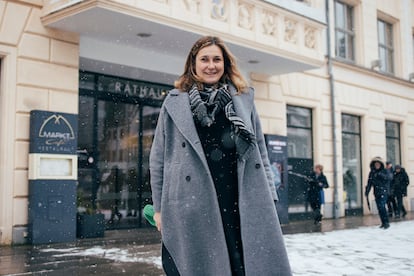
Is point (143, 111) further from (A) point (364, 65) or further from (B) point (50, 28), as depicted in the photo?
(A) point (364, 65)

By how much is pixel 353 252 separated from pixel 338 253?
10.5 inches

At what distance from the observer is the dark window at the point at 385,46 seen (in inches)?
723

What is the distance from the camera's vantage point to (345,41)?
16.5m

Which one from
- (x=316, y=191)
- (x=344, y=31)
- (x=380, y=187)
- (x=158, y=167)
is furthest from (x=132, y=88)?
(x=158, y=167)

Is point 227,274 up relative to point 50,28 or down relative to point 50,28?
down

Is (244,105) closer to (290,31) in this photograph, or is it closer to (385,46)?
(290,31)

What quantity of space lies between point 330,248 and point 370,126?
32.8 feet

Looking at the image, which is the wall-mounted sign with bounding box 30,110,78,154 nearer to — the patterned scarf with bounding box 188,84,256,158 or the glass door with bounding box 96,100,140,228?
the glass door with bounding box 96,100,140,228

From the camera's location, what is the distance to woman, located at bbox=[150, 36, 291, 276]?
2.72 m

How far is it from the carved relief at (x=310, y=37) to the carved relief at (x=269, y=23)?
130 centimetres

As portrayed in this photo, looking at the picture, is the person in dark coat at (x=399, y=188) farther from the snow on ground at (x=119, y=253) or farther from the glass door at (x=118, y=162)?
the snow on ground at (x=119, y=253)

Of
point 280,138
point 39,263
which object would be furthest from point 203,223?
point 280,138

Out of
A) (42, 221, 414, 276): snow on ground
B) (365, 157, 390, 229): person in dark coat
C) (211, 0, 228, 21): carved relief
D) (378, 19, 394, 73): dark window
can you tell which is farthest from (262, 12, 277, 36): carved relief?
(378, 19, 394, 73): dark window

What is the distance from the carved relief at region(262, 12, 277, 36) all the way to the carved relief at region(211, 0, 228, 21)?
4.13 feet
